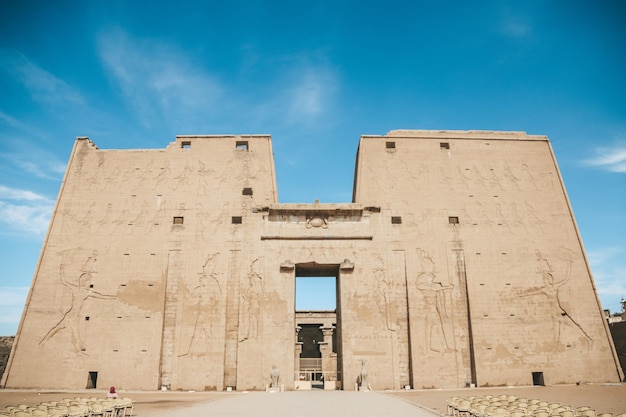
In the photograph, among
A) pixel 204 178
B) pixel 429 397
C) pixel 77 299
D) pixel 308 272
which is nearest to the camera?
pixel 429 397

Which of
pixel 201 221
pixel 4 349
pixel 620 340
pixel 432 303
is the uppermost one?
pixel 201 221

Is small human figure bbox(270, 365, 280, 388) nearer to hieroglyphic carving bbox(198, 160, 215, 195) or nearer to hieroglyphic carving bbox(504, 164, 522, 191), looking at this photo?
hieroglyphic carving bbox(198, 160, 215, 195)

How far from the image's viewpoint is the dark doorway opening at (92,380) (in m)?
19.3

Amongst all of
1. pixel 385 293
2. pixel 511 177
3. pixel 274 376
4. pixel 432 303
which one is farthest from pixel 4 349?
pixel 511 177

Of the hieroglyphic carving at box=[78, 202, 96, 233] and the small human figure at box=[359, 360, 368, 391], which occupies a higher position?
the hieroglyphic carving at box=[78, 202, 96, 233]

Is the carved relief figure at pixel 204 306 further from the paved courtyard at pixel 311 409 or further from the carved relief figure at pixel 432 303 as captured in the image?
A: the carved relief figure at pixel 432 303

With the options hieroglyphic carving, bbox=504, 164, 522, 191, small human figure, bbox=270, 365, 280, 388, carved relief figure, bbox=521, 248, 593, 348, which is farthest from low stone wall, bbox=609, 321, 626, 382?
small human figure, bbox=270, 365, 280, 388

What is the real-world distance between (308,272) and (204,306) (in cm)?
532

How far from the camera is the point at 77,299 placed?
20.4 meters

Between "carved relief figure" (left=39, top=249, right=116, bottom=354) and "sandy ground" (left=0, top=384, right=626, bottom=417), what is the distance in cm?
244

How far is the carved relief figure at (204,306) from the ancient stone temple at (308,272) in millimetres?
60

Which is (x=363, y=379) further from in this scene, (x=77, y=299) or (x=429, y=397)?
(x=77, y=299)

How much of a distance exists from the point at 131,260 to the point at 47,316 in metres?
4.35

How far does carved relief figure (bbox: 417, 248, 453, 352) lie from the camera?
1992 cm
